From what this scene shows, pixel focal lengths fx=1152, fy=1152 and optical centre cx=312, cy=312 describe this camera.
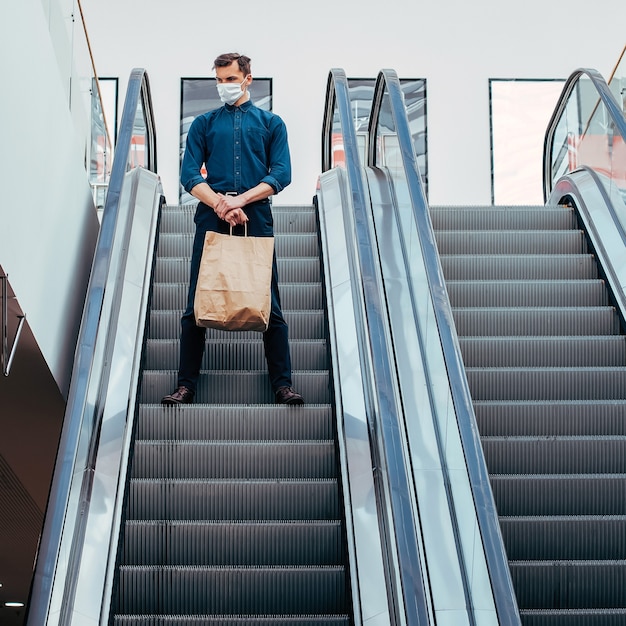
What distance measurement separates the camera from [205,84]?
15.5 m

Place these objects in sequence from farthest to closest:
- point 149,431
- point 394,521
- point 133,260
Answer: point 133,260
point 149,431
point 394,521

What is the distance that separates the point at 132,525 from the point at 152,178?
12.0ft

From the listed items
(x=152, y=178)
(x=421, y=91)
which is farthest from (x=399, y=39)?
(x=152, y=178)

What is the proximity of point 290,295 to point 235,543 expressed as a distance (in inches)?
95.0

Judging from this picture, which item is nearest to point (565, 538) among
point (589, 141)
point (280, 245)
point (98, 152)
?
point (280, 245)

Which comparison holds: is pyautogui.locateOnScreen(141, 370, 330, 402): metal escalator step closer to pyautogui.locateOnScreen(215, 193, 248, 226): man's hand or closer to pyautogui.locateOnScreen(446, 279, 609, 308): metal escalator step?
pyautogui.locateOnScreen(215, 193, 248, 226): man's hand

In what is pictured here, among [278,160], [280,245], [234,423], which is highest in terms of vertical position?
[280,245]

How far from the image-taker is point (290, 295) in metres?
7.32

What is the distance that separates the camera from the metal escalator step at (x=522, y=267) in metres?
7.70

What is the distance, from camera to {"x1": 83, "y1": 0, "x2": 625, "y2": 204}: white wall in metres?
15.4

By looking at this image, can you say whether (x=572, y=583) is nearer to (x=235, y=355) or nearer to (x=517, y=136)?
(x=235, y=355)

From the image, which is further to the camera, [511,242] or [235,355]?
[511,242]

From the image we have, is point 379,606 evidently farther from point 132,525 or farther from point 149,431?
point 149,431

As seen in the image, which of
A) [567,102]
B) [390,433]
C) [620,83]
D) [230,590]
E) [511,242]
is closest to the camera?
[390,433]
